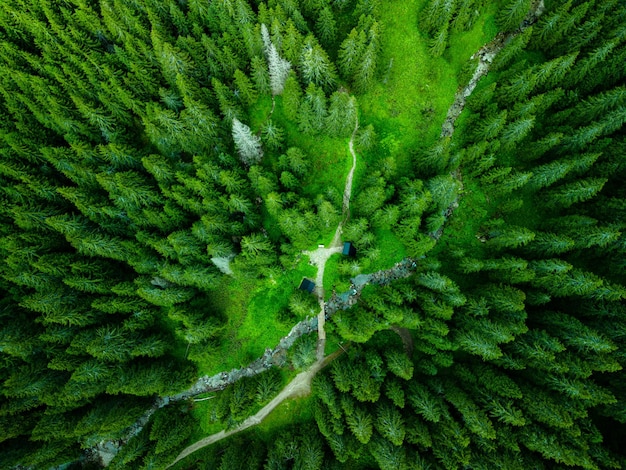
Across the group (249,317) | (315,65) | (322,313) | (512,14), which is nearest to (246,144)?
(315,65)

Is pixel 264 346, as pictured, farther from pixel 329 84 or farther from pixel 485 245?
pixel 329 84

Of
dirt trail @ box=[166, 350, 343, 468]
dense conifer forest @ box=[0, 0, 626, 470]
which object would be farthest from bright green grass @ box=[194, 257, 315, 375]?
dirt trail @ box=[166, 350, 343, 468]

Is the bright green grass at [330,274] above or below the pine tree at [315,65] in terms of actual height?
below

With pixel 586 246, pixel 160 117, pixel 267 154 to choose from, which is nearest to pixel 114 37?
pixel 160 117

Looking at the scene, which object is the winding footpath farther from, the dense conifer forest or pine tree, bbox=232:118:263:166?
pine tree, bbox=232:118:263:166

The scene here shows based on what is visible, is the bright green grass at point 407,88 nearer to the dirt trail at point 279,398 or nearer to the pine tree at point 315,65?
the pine tree at point 315,65

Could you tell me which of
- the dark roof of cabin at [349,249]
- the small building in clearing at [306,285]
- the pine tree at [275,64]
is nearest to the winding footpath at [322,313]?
the small building in clearing at [306,285]

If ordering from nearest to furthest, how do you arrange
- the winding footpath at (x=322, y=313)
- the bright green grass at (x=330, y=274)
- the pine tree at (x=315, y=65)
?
the pine tree at (x=315, y=65) < the winding footpath at (x=322, y=313) < the bright green grass at (x=330, y=274)

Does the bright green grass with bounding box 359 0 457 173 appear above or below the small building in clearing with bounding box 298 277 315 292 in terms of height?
above
